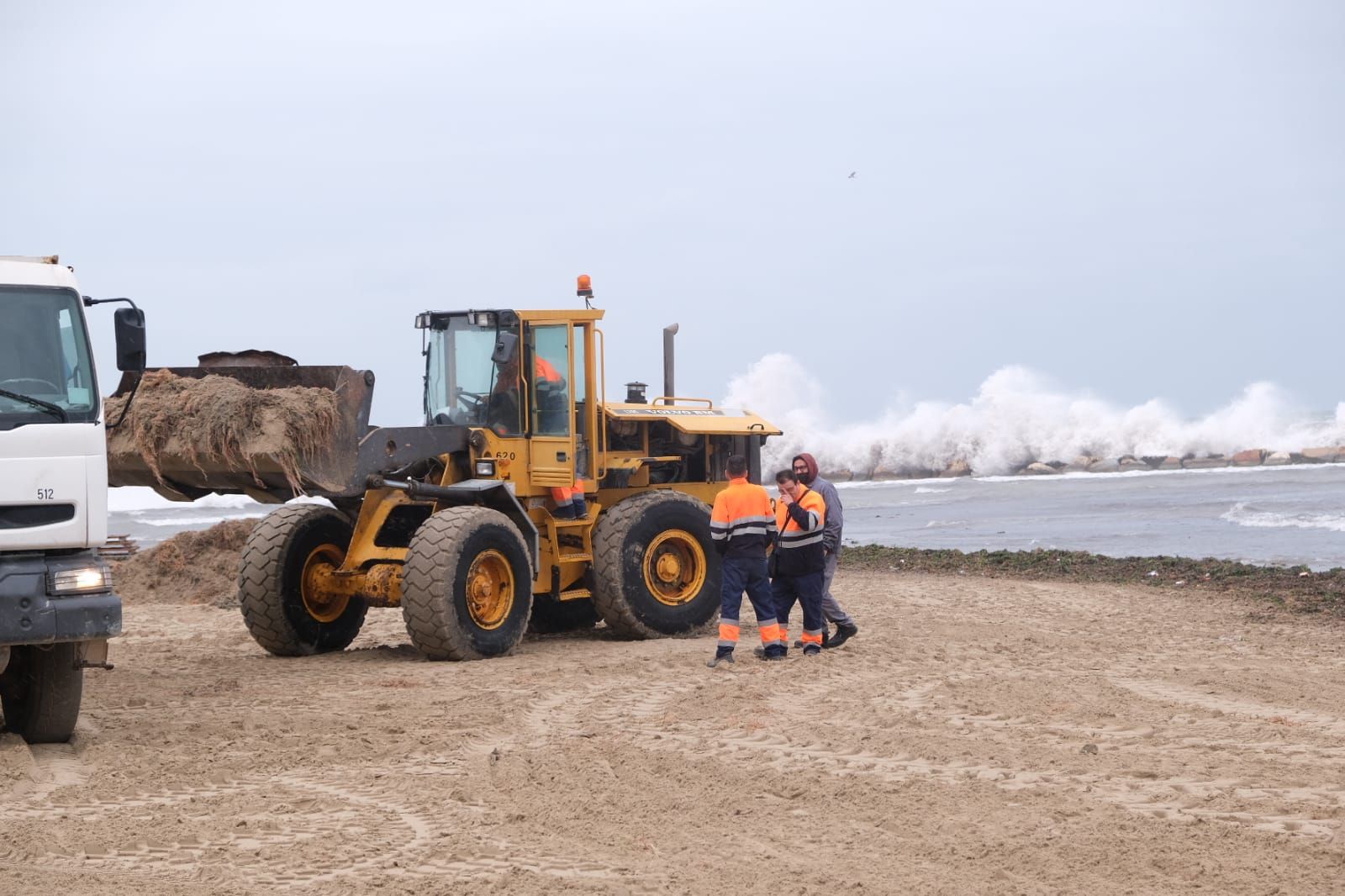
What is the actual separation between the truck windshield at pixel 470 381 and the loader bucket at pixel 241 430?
6.01 feet

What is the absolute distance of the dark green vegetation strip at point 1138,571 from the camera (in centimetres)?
1609

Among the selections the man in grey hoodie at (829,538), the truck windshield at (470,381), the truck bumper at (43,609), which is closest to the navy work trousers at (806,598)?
the man in grey hoodie at (829,538)

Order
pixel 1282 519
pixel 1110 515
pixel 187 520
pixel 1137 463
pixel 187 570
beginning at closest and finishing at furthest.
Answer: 1. pixel 187 570
2. pixel 1282 519
3. pixel 1110 515
4. pixel 187 520
5. pixel 1137 463

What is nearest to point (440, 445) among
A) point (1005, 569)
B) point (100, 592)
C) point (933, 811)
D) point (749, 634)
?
point (749, 634)

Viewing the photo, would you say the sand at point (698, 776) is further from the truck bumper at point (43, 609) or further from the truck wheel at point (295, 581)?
the truck bumper at point (43, 609)

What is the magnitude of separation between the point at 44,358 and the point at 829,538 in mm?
6256

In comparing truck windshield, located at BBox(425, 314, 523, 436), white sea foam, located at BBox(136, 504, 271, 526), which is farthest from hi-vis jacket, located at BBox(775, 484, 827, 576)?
white sea foam, located at BBox(136, 504, 271, 526)

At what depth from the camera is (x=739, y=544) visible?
11.1m

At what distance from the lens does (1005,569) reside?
20.0 m

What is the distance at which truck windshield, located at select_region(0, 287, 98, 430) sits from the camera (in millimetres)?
7535

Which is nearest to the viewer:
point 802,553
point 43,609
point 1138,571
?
point 43,609

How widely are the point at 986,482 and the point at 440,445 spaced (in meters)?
45.2

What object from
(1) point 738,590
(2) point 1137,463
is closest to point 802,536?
(1) point 738,590

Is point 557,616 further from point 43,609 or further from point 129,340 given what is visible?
point 43,609
